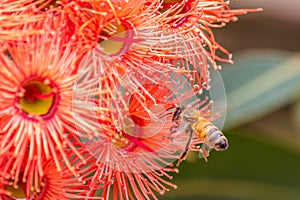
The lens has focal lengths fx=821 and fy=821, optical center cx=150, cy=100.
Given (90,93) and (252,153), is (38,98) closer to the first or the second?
(90,93)

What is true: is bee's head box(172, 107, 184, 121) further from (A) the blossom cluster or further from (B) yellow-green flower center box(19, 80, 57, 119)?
(B) yellow-green flower center box(19, 80, 57, 119)

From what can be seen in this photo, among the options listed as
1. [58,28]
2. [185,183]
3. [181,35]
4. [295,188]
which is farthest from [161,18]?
[295,188]

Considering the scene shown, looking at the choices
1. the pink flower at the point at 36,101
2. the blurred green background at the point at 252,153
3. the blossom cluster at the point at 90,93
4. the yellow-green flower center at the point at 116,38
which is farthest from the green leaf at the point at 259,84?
the pink flower at the point at 36,101

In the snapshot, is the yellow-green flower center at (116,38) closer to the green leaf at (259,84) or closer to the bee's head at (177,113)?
the bee's head at (177,113)

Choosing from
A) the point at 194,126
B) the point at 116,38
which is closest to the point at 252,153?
the point at 194,126

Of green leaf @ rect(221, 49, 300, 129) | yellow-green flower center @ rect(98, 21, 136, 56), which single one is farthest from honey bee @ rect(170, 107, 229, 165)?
green leaf @ rect(221, 49, 300, 129)

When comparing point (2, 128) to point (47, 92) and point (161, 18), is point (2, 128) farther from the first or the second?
point (161, 18)
